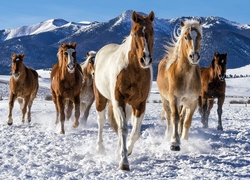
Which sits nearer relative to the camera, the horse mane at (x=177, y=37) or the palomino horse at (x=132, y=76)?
the palomino horse at (x=132, y=76)

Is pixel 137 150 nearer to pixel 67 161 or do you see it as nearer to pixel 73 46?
pixel 67 161

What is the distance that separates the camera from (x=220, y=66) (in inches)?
486

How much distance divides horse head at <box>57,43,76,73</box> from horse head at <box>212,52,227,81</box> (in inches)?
175

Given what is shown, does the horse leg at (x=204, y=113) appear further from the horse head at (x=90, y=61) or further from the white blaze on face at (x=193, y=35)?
the white blaze on face at (x=193, y=35)

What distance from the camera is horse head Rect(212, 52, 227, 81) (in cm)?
1226

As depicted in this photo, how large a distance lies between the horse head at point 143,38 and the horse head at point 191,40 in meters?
1.28

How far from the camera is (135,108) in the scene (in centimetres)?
689

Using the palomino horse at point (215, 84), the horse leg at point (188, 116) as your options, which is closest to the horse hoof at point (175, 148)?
the horse leg at point (188, 116)

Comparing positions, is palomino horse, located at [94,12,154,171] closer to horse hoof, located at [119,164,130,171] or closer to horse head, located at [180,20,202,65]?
horse hoof, located at [119,164,130,171]

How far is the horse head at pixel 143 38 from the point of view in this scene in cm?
593

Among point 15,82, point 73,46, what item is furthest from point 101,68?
point 15,82

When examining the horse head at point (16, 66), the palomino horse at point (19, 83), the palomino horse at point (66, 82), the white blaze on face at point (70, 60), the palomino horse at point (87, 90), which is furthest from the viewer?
the palomino horse at point (87, 90)

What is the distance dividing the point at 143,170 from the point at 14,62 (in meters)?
7.89

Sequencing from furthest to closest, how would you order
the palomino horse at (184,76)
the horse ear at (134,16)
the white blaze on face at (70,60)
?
1. the white blaze on face at (70,60)
2. the palomino horse at (184,76)
3. the horse ear at (134,16)
